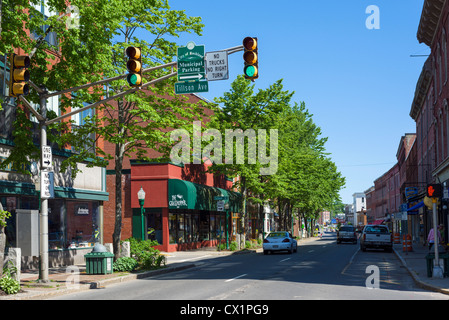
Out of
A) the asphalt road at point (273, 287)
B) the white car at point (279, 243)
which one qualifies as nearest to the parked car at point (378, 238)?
the white car at point (279, 243)

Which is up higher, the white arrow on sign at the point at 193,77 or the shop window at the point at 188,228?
the white arrow on sign at the point at 193,77

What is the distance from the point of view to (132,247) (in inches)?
891

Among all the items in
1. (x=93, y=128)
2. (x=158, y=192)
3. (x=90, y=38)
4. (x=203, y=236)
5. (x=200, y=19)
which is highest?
(x=200, y=19)

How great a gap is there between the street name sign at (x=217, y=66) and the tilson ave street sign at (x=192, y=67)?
19cm

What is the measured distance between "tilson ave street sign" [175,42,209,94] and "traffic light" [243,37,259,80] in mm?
1842

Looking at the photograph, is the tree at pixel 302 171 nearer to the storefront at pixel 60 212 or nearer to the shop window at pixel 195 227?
the shop window at pixel 195 227

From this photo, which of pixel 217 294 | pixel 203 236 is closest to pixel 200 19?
pixel 217 294

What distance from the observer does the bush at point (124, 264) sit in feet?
68.5

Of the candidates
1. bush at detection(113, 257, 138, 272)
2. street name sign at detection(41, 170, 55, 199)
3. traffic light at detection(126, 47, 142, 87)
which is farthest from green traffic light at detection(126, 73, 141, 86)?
bush at detection(113, 257, 138, 272)

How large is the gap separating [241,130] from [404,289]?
85.0 feet

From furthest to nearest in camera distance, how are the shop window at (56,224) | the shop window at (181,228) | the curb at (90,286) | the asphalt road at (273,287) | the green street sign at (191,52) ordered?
the shop window at (181,228) < the shop window at (56,224) < the green street sign at (191,52) < the curb at (90,286) < the asphalt road at (273,287)

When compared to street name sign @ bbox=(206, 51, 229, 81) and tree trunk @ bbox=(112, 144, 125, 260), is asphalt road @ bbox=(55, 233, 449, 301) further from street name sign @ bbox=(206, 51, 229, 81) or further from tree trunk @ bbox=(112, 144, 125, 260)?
street name sign @ bbox=(206, 51, 229, 81)

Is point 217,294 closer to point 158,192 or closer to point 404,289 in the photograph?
point 404,289
